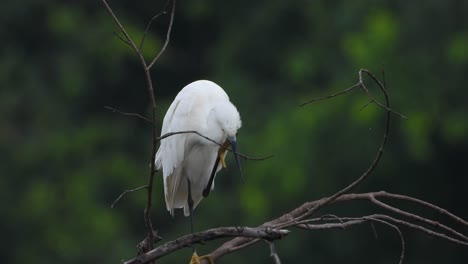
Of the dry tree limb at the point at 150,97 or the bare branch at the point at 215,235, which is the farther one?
the bare branch at the point at 215,235

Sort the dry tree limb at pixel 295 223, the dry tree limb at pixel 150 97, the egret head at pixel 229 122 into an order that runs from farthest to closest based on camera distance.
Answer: the egret head at pixel 229 122
the dry tree limb at pixel 295 223
the dry tree limb at pixel 150 97

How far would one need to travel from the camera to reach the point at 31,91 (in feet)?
50.4

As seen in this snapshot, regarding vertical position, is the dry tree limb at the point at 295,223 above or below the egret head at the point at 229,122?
below

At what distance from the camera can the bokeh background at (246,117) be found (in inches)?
476

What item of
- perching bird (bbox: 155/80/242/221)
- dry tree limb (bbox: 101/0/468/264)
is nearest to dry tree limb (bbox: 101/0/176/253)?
dry tree limb (bbox: 101/0/468/264)

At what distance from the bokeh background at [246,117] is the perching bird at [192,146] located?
434 centimetres

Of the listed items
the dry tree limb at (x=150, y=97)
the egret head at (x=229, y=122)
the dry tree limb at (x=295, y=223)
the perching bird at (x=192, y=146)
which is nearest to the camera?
the dry tree limb at (x=150, y=97)

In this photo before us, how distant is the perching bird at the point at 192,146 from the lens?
579 centimetres

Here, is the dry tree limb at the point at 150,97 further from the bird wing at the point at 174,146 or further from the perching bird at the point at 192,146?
the bird wing at the point at 174,146

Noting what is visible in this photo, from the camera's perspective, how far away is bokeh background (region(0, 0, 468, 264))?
1209 centimetres

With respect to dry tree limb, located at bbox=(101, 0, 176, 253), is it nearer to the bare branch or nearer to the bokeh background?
the bare branch

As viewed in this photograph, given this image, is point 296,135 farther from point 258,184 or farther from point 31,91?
point 31,91

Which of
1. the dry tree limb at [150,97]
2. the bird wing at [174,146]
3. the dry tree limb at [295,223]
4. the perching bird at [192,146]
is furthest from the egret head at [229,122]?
the dry tree limb at [150,97]

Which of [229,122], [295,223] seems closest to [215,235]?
[295,223]
